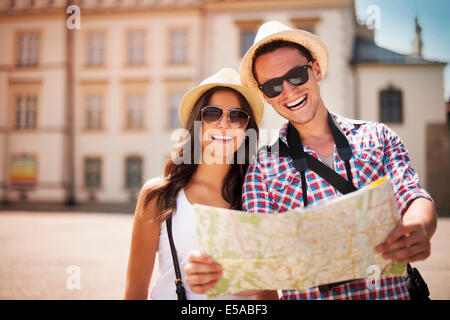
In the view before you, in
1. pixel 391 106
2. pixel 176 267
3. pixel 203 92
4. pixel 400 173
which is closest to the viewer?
pixel 400 173

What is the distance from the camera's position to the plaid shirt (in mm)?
1441

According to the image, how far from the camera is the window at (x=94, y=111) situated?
19484mm

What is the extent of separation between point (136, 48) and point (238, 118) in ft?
62.3

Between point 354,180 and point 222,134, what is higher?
point 222,134

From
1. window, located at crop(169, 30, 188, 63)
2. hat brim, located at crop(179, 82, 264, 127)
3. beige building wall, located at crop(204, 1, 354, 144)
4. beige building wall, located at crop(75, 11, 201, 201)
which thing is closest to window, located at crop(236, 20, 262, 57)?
beige building wall, located at crop(204, 1, 354, 144)

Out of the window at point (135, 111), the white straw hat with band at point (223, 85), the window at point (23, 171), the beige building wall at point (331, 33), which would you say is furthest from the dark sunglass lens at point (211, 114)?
the window at point (23, 171)

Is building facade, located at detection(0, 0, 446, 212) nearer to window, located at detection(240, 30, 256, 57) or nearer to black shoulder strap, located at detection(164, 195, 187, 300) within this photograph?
window, located at detection(240, 30, 256, 57)

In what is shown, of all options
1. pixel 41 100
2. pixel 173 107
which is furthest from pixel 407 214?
pixel 41 100

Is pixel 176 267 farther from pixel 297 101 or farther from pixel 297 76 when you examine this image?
pixel 297 76

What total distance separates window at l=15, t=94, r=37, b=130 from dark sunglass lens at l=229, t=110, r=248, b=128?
69.5ft

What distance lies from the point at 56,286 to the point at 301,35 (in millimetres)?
4946

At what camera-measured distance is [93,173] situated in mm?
19359

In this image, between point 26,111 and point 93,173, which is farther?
point 26,111
